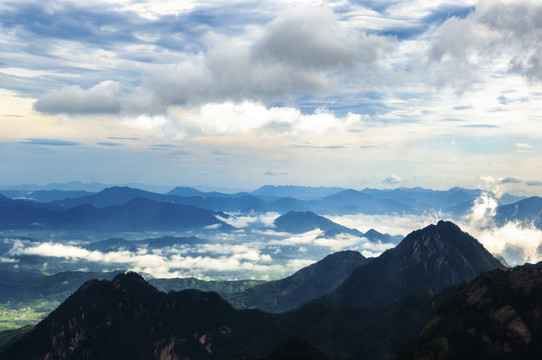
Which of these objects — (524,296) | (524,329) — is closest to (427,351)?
(524,329)

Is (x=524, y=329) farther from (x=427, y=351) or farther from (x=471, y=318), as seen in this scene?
(x=427, y=351)

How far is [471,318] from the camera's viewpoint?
19425cm

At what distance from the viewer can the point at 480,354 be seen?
173 metres

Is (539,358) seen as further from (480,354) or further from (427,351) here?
(427,351)

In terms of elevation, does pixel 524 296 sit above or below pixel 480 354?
above

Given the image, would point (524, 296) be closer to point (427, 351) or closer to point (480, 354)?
point (480, 354)

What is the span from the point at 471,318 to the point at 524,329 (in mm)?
24340

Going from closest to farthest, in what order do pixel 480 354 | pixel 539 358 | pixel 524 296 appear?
pixel 539 358 < pixel 480 354 < pixel 524 296

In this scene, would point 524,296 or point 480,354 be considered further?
point 524,296

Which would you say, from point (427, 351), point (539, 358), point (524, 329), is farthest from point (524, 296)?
point (427, 351)

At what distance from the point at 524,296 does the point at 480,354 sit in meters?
42.3

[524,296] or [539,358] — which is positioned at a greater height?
[524,296]

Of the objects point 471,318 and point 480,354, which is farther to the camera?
point 471,318

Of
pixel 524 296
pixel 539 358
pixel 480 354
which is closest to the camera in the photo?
pixel 539 358
